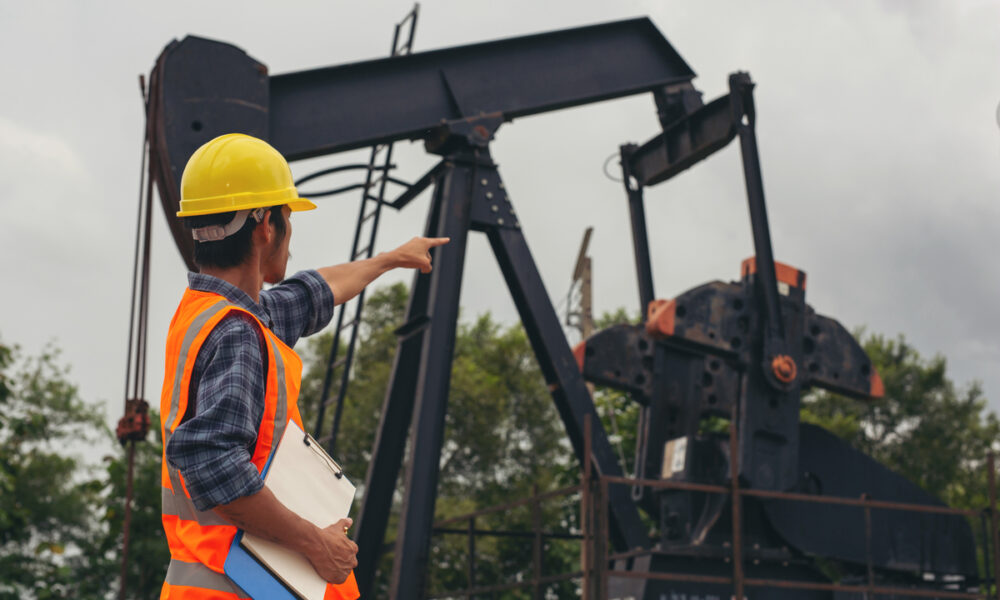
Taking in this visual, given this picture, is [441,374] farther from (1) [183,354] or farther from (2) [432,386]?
(1) [183,354]

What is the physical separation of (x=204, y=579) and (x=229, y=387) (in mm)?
353

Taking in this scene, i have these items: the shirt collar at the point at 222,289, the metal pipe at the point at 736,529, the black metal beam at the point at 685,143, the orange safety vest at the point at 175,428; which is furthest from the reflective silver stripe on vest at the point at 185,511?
the black metal beam at the point at 685,143

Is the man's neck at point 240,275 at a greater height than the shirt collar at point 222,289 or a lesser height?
greater

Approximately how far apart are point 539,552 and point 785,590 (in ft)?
6.48

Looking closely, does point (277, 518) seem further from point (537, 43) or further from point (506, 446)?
point (506, 446)

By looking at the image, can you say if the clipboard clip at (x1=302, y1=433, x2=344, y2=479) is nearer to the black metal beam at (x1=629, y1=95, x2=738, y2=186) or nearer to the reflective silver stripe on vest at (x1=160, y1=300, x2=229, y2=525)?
the reflective silver stripe on vest at (x1=160, y1=300, x2=229, y2=525)

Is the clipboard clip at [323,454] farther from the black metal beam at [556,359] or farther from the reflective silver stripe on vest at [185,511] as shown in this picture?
the black metal beam at [556,359]

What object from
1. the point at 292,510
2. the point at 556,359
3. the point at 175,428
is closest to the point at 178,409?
the point at 175,428

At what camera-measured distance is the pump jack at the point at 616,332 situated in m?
7.23

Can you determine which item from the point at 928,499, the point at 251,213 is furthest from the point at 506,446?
the point at 251,213

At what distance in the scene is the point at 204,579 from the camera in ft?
6.55

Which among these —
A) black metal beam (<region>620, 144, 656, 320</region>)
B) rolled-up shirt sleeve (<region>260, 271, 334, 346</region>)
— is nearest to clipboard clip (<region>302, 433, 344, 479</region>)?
rolled-up shirt sleeve (<region>260, 271, 334, 346</region>)

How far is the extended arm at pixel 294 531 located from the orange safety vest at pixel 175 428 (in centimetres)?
6

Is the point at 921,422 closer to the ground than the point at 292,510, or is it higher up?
higher up
